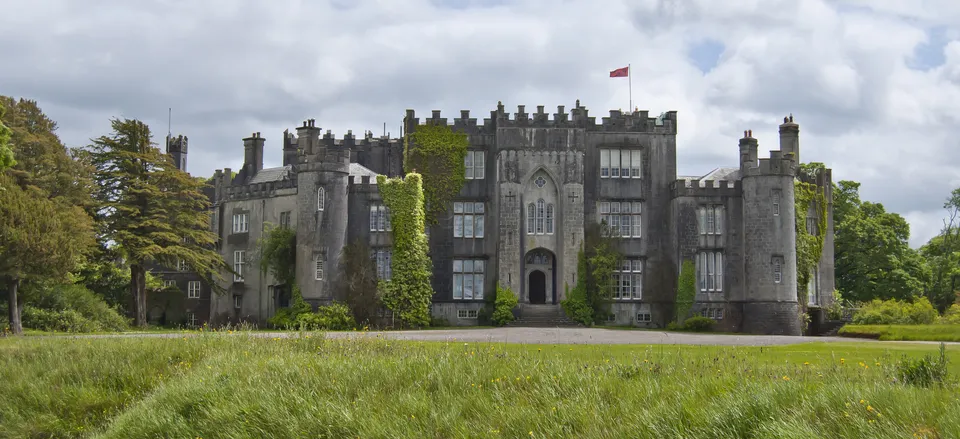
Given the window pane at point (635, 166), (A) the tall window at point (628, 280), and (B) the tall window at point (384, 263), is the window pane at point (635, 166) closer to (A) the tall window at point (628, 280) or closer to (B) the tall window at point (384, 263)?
(A) the tall window at point (628, 280)

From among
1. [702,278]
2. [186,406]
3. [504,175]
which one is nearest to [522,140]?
[504,175]

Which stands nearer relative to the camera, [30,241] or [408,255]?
[30,241]

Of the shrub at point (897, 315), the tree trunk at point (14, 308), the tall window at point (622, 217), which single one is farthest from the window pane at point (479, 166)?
the tree trunk at point (14, 308)

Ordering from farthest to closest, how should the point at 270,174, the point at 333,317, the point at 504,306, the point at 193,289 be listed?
the point at 193,289
the point at 270,174
the point at 504,306
the point at 333,317

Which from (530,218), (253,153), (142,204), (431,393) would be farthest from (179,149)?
(431,393)

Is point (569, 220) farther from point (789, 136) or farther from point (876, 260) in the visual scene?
point (876, 260)

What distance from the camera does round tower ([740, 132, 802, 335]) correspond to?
46.3 metres

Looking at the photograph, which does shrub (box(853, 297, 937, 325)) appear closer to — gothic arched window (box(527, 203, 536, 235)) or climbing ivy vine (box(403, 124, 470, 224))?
gothic arched window (box(527, 203, 536, 235))

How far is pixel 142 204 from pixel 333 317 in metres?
10.4

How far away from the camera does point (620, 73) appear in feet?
161

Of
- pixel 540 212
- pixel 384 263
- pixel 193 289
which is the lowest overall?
pixel 193 289

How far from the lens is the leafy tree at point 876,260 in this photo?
189ft

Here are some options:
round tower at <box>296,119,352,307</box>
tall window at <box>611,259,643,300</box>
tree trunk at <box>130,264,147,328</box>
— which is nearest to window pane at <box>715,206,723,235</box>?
tall window at <box>611,259,643,300</box>

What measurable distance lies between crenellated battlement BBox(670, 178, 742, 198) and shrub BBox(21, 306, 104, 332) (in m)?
27.7
